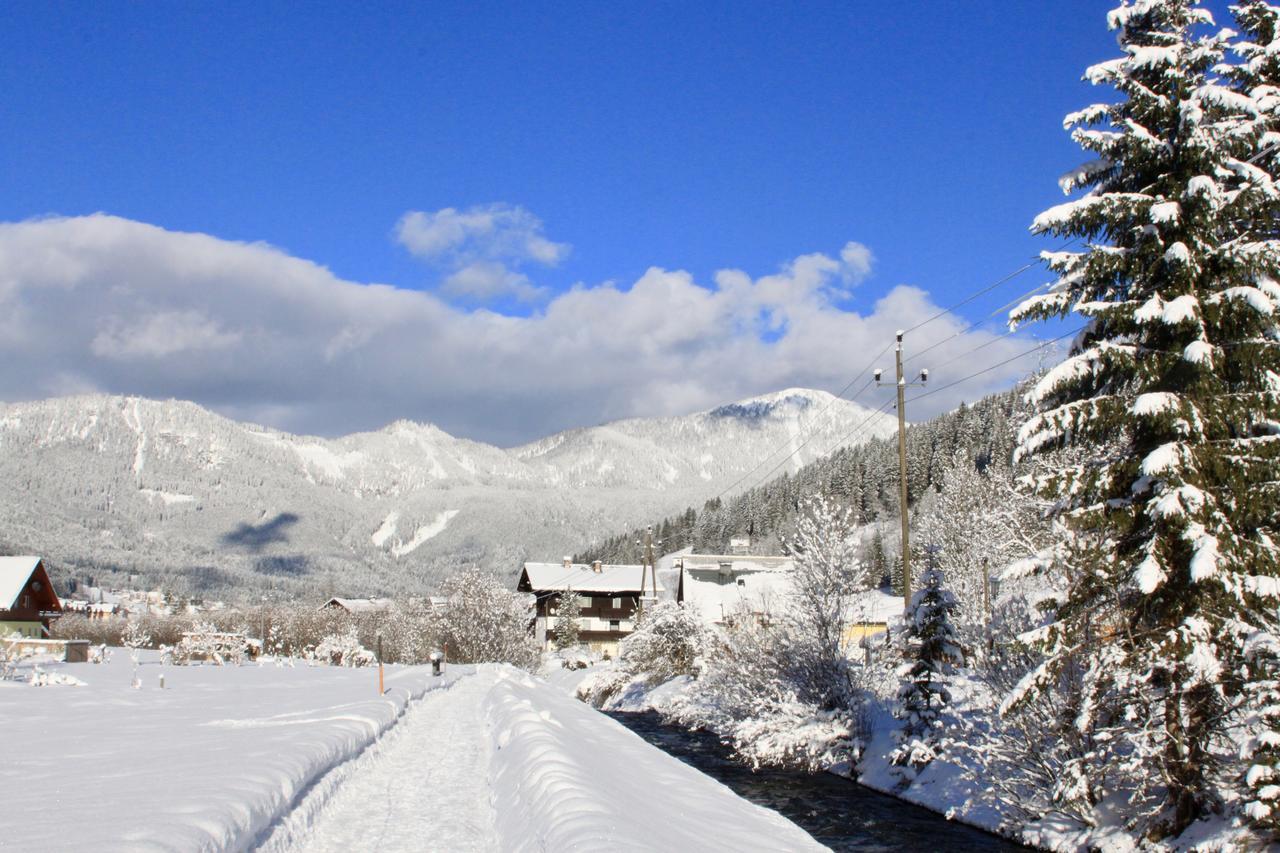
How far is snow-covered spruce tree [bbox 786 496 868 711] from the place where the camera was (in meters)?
28.4

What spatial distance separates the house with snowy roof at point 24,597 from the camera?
68.1 meters

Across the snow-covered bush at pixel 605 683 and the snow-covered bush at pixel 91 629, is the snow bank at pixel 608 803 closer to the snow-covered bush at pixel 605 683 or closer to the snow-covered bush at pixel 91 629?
the snow-covered bush at pixel 605 683

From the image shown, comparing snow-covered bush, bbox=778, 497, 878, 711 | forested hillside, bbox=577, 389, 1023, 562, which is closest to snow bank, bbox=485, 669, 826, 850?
snow-covered bush, bbox=778, 497, 878, 711

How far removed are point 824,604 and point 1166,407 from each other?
16450mm

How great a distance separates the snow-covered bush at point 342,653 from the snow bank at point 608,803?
203ft

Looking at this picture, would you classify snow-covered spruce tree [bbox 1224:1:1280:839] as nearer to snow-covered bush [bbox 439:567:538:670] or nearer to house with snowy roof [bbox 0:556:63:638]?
snow-covered bush [bbox 439:567:538:670]

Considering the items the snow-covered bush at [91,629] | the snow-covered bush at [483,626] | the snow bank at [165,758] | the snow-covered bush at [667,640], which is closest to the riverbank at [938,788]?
the snow bank at [165,758]

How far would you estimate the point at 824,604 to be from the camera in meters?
28.8

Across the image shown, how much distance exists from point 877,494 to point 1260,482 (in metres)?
108

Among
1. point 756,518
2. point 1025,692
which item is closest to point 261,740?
point 1025,692

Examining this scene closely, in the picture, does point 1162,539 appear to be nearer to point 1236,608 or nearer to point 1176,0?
point 1236,608

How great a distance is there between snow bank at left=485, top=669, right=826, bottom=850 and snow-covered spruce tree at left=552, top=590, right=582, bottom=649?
230 ft

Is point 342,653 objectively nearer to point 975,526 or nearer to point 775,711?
point 975,526

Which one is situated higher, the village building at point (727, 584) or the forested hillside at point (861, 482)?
the forested hillside at point (861, 482)
